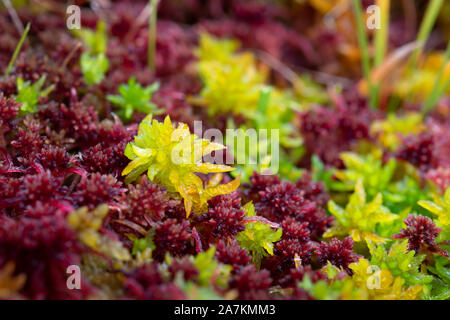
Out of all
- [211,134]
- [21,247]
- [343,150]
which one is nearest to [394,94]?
[343,150]

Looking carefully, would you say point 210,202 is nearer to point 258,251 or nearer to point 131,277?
point 258,251

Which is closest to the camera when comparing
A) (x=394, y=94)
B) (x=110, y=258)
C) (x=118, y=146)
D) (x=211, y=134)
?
(x=110, y=258)

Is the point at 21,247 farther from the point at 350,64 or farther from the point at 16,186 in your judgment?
the point at 350,64

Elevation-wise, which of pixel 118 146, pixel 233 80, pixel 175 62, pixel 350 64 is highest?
pixel 350 64

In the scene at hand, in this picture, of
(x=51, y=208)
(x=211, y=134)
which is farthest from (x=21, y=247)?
(x=211, y=134)

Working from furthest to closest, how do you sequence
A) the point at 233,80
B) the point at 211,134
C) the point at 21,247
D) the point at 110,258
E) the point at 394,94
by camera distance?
the point at 394,94, the point at 233,80, the point at 211,134, the point at 110,258, the point at 21,247

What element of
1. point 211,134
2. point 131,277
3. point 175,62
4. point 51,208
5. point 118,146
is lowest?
point 131,277

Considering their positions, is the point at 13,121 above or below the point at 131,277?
above

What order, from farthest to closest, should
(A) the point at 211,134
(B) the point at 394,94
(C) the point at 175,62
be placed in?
(B) the point at 394,94 < (C) the point at 175,62 < (A) the point at 211,134

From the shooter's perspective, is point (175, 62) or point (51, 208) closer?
point (51, 208)
